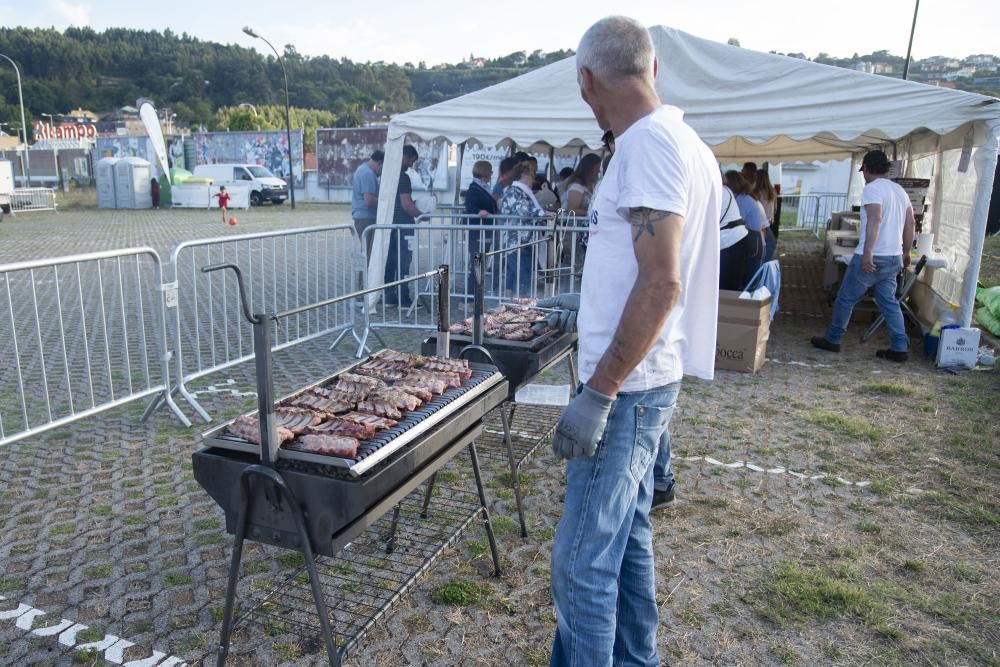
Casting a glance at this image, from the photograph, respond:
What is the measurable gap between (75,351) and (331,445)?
6.26 metres

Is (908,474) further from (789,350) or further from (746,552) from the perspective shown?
(789,350)

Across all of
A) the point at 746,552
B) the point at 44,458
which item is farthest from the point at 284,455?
the point at 44,458

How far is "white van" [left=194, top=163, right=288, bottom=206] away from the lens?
109ft

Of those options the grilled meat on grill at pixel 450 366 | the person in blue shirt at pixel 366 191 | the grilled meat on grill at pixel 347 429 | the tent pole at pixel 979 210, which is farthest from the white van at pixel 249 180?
the grilled meat on grill at pixel 347 429

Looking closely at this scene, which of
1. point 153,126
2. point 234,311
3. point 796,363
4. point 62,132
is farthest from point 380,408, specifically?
point 62,132

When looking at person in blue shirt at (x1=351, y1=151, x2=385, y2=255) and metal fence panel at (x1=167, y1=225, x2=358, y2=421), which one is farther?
person in blue shirt at (x1=351, y1=151, x2=385, y2=255)

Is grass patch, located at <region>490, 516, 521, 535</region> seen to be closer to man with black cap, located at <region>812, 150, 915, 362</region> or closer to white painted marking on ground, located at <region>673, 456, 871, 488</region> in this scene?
white painted marking on ground, located at <region>673, 456, 871, 488</region>

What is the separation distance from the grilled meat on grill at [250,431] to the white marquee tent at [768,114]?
6.31 m

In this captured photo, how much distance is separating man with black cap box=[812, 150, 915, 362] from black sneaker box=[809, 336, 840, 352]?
436mm

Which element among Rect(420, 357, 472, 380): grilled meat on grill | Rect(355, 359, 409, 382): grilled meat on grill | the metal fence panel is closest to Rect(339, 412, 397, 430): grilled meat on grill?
Rect(355, 359, 409, 382): grilled meat on grill

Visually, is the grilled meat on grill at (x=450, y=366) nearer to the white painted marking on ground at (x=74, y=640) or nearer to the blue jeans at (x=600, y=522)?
the blue jeans at (x=600, y=522)

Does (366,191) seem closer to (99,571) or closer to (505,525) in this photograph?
(505,525)

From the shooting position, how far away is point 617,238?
1951mm

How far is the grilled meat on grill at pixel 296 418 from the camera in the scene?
2.55 m
